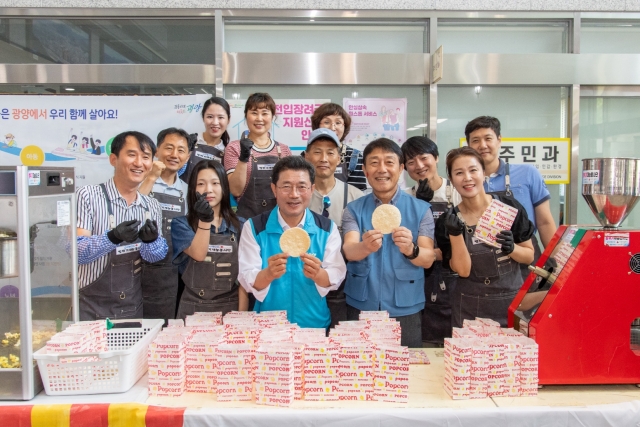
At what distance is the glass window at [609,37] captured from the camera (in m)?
4.99

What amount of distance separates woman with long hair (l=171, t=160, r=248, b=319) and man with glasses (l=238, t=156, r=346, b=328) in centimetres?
35

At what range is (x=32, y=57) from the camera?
16.0 feet

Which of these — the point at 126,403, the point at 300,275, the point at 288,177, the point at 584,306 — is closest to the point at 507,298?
the point at 584,306

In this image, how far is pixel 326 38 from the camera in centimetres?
491

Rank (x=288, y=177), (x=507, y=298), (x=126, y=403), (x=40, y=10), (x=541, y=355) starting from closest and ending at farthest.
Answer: (x=126, y=403) < (x=541, y=355) < (x=288, y=177) < (x=507, y=298) < (x=40, y=10)

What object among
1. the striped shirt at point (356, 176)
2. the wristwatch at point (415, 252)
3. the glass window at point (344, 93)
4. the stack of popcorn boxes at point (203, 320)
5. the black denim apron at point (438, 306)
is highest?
the glass window at point (344, 93)

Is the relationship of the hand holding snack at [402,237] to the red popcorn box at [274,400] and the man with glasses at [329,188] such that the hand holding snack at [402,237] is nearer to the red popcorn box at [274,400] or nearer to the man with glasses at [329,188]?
the man with glasses at [329,188]

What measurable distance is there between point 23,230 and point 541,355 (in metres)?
2.02

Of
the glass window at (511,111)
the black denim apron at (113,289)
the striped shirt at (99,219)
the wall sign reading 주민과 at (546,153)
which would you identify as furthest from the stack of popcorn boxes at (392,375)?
the wall sign reading 주민과 at (546,153)

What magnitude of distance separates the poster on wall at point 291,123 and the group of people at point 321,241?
4.62ft

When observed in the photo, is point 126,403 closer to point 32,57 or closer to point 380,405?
point 380,405

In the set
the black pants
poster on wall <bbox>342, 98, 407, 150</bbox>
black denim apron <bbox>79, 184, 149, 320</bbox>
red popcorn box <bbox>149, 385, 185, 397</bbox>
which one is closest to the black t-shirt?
the black pants

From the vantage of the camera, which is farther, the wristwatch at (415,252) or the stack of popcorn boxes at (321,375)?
the wristwatch at (415,252)

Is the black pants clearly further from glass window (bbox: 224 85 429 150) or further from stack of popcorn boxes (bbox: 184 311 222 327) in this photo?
glass window (bbox: 224 85 429 150)
